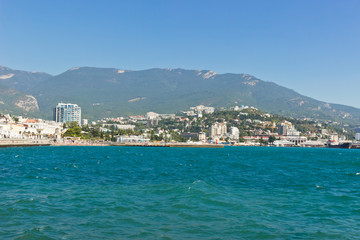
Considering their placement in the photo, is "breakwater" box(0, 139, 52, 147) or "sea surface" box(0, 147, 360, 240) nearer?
"sea surface" box(0, 147, 360, 240)

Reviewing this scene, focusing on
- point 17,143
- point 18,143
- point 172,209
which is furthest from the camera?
point 18,143

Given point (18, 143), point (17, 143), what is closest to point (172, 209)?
point (17, 143)

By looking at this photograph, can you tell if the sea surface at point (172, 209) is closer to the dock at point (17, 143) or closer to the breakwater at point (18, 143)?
the dock at point (17, 143)

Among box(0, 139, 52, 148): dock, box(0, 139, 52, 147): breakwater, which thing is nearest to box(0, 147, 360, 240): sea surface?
box(0, 139, 52, 148): dock

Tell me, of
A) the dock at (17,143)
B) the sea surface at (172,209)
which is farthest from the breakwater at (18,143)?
the sea surface at (172,209)

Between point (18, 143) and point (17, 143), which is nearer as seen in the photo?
point (17, 143)

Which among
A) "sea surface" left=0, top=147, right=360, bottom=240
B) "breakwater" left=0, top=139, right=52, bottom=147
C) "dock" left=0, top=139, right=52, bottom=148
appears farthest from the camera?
"breakwater" left=0, top=139, right=52, bottom=147

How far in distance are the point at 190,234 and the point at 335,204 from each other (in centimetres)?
985

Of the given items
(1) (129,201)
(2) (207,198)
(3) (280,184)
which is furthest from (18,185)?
(3) (280,184)

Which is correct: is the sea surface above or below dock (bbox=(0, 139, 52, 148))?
below

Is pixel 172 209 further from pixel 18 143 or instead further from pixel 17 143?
pixel 18 143

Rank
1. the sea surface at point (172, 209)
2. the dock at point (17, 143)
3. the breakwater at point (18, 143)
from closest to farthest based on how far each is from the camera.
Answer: the sea surface at point (172, 209), the dock at point (17, 143), the breakwater at point (18, 143)

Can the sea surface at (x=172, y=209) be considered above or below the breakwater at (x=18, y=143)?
below

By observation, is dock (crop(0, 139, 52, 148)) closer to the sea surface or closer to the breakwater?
the breakwater
